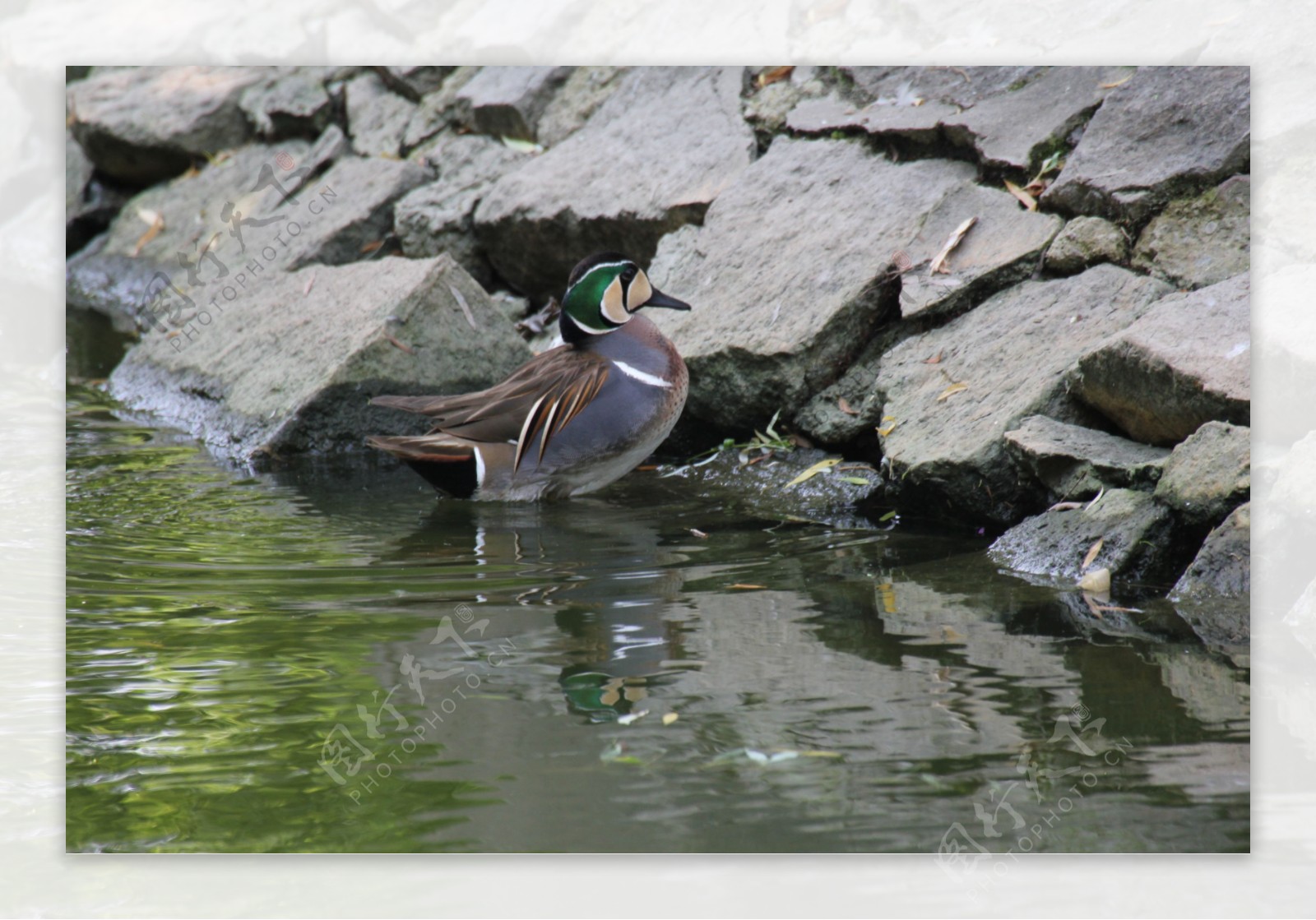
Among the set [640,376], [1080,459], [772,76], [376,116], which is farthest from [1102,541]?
[376,116]

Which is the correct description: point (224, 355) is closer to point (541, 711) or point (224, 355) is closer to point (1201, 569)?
point (541, 711)

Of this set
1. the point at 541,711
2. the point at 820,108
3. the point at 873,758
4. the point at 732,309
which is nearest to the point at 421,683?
the point at 541,711

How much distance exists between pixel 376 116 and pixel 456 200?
29.4 inches

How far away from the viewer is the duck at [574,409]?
4008 mm

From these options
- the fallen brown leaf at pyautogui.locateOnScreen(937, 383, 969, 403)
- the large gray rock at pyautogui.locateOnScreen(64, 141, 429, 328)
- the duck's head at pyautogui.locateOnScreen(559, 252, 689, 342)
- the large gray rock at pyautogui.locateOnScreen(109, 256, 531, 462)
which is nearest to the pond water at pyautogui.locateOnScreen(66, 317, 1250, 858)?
the fallen brown leaf at pyautogui.locateOnScreen(937, 383, 969, 403)

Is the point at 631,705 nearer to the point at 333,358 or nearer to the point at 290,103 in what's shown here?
the point at 333,358

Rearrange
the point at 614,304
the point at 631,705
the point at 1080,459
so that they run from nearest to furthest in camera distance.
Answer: the point at 631,705, the point at 1080,459, the point at 614,304

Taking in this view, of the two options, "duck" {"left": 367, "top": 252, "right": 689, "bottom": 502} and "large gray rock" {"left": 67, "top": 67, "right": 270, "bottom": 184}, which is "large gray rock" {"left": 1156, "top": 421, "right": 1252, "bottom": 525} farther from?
"large gray rock" {"left": 67, "top": 67, "right": 270, "bottom": 184}

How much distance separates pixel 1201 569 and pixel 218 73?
531cm

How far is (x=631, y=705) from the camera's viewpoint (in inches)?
103

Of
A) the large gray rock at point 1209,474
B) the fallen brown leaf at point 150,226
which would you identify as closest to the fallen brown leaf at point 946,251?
the large gray rock at point 1209,474

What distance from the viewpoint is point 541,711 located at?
261cm

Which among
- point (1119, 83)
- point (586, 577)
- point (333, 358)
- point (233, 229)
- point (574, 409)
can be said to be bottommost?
point (586, 577)

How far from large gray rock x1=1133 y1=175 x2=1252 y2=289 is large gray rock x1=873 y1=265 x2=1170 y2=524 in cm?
8
